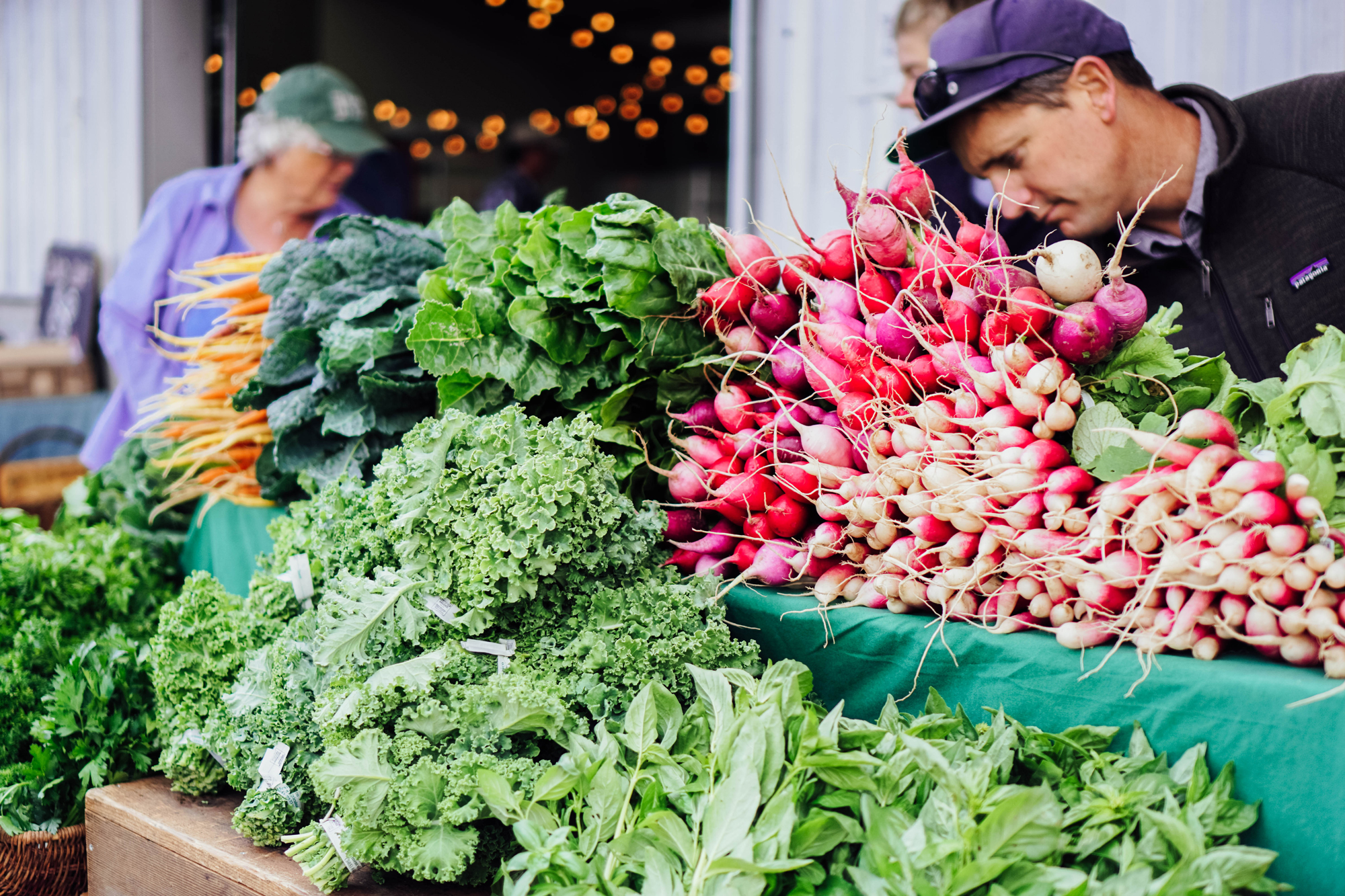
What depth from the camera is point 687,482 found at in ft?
5.73

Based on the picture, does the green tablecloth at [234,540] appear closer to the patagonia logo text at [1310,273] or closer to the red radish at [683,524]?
the red radish at [683,524]

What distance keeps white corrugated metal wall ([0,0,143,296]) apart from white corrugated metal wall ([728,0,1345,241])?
3.97 meters

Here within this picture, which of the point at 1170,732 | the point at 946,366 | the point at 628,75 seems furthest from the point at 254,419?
the point at 628,75

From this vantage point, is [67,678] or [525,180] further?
[525,180]

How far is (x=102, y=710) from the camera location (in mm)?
1911

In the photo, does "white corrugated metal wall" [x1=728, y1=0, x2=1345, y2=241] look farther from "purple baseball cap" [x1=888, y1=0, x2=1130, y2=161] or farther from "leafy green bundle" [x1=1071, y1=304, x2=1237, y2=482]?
"leafy green bundle" [x1=1071, y1=304, x2=1237, y2=482]

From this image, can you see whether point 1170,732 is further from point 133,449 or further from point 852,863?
point 133,449

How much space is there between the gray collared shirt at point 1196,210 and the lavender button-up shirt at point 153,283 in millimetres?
2870

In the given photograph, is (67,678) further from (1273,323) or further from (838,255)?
(1273,323)

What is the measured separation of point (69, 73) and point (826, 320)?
6.41m

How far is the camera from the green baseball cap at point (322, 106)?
396 cm

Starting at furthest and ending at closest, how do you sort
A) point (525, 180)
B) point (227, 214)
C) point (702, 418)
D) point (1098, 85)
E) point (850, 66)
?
1. point (525, 180)
2. point (227, 214)
3. point (850, 66)
4. point (1098, 85)
5. point (702, 418)

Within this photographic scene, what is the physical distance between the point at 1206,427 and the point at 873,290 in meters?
0.61

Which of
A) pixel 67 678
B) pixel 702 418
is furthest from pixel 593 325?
pixel 67 678
